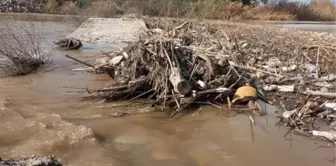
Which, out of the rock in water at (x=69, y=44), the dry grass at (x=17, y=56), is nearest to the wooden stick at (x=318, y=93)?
the dry grass at (x=17, y=56)

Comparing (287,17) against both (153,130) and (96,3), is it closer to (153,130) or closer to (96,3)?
(96,3)

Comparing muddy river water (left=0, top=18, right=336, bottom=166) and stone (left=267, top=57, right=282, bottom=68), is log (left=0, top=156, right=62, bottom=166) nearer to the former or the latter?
muddy river water (left=0, top=18, right=336, bottom=166)

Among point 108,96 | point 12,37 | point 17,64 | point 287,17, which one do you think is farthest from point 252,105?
point 287,17

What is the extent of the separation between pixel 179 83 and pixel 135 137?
1.74 metres

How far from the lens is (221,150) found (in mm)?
5754

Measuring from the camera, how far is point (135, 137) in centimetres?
614

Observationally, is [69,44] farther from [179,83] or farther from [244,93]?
[244,93]

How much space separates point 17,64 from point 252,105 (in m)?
6.17

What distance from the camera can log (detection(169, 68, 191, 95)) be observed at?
756 cm

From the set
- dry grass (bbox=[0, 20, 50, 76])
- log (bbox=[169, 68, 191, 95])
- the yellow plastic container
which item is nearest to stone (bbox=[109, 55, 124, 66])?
log (bbox=[169, 68, 191, 95])

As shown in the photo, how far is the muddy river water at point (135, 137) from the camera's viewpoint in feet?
17.6

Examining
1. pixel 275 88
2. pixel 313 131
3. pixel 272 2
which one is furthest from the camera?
pixel 272 2

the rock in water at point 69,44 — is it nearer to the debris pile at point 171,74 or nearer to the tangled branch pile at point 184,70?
the tangled branch pile at point 184,70

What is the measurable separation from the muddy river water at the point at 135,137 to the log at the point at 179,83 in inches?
20.2
